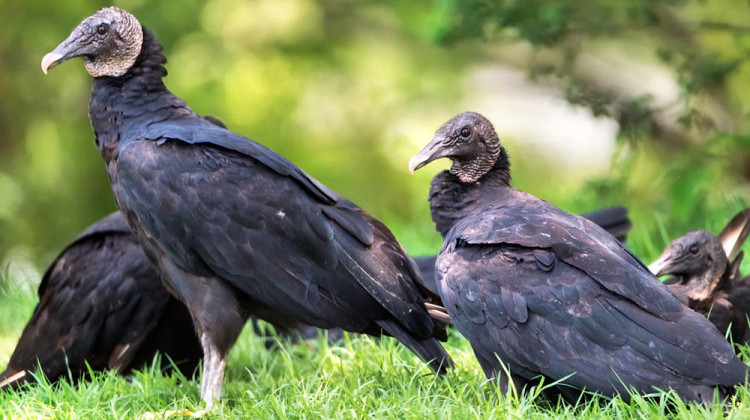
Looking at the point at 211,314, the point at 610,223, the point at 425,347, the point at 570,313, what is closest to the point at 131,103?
the point at 211,314

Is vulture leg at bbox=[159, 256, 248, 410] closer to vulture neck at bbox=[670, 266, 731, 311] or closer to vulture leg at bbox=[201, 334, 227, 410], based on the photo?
vulture leg at bbox=[201, 334, 227, 410]

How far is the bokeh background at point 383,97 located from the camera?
5590 millimetres

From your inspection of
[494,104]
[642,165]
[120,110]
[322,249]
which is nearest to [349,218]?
[322,249]

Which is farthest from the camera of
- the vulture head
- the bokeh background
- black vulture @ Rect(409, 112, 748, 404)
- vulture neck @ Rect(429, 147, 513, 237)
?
the bokeh background

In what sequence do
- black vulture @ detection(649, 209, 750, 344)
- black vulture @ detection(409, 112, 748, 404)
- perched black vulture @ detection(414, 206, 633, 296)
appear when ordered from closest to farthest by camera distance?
black vulture @ detection(409, 112, 748, 404), black vulture @ detection(649, 209, 750, 344), perched black vulture @ detection(414, 206, 633, 296)

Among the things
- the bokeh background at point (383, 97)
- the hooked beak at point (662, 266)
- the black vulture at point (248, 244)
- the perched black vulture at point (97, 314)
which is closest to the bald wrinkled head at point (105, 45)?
the black vulture at point (248, 244)

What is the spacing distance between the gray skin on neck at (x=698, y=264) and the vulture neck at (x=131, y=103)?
205cm

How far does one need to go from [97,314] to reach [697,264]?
2.43m

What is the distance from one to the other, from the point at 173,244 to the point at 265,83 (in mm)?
4337

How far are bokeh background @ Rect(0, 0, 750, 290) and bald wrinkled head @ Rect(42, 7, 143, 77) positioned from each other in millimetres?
2052

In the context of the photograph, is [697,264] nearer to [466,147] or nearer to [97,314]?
[466,147]

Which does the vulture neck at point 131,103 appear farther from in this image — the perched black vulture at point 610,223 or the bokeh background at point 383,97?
the bokeh background at point 383,97

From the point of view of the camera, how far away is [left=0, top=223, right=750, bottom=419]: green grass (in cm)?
285

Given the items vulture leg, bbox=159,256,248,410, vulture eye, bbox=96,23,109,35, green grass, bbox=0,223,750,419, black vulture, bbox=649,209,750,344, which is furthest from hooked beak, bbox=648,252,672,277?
vulture eye, bbox=96,23,109,35
